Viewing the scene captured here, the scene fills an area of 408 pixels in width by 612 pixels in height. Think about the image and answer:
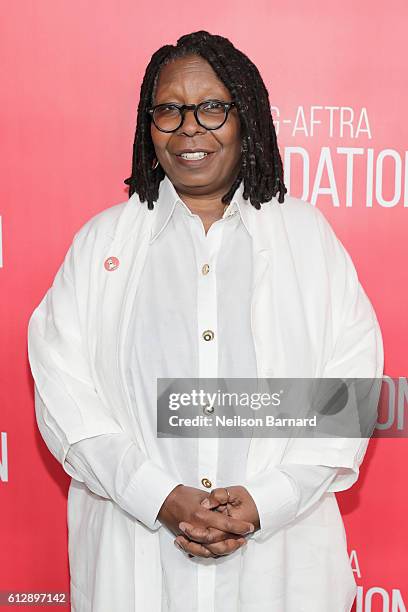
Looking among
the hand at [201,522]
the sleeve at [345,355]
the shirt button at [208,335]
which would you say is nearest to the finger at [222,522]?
the hand at [201,522]

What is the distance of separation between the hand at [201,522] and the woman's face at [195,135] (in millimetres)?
537

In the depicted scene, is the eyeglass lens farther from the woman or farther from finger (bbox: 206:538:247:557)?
finger (bbox: 206:538:247:557)

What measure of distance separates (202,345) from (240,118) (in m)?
0.40

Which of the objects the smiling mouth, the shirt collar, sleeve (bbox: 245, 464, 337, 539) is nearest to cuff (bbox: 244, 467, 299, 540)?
sleeve (bbox: 245, 464, 337, 539)

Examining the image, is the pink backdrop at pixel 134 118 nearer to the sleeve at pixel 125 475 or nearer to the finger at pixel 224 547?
the sleeve at pixel 125 475

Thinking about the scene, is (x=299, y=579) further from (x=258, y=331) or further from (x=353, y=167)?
(x=353, y=167)

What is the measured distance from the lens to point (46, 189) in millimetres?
1796

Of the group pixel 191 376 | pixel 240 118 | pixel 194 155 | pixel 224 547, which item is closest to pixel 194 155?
pixel 194 155

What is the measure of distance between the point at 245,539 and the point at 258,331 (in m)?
0.35

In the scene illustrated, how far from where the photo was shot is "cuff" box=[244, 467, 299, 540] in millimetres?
1294

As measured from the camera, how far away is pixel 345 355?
4.53 feet

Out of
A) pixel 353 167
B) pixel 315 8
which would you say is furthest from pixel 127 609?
pixel 315 8

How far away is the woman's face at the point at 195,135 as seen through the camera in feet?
4.39

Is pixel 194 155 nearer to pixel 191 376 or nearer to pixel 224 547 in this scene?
pixel 191 376
